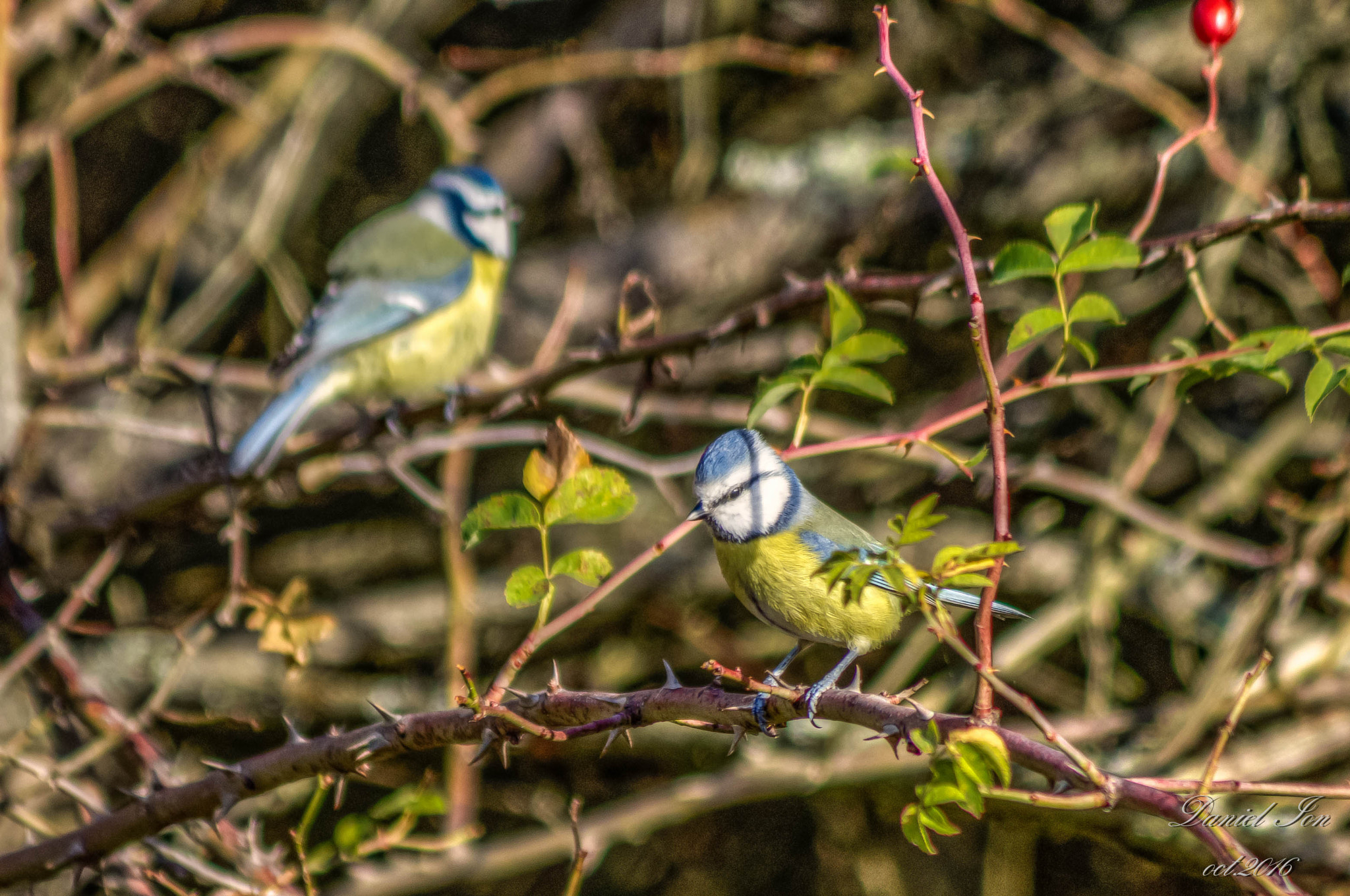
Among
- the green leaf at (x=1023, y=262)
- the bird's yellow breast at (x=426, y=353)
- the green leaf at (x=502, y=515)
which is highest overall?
the green leaf at (x=1023, y=262)

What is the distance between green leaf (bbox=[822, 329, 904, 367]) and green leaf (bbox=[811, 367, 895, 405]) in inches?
0.4

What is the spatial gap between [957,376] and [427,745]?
91.6 inches

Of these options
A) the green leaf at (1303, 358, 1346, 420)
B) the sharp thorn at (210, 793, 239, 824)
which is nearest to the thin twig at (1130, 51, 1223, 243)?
the green leaf at (1303, 358, 1346, 420)

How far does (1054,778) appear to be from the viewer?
2.89 ft

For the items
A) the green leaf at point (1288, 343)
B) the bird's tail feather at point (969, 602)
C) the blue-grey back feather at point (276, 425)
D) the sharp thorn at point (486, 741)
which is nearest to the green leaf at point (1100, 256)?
the green leaf at point (1288, 343)

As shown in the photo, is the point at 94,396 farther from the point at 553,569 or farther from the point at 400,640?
the point at 553,569

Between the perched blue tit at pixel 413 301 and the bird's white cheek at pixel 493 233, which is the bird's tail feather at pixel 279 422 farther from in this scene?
the bird's white cheek at pixel 493 233

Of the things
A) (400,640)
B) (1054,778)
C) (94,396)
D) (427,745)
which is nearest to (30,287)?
(94,396)

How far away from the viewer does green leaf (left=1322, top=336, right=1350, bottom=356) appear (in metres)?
1.14

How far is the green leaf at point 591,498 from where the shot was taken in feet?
3.62

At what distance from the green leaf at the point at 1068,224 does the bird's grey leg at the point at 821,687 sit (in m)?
0.58

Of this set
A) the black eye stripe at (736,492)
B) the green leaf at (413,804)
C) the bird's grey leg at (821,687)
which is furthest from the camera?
the green leaf at (413,804)

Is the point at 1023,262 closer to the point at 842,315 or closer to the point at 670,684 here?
the point at 842,315

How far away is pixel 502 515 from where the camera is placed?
112 centimetres
